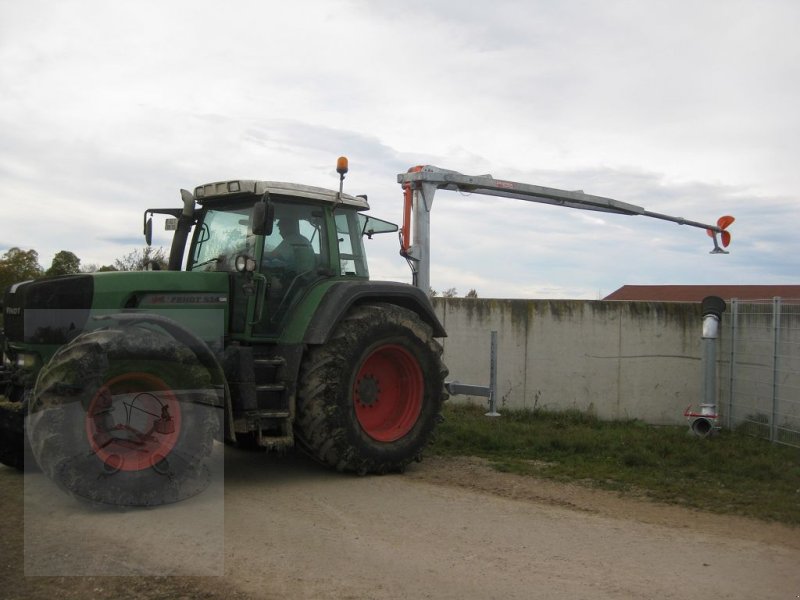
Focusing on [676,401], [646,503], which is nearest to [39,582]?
[646,503]

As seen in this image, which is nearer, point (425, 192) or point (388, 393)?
point (388, 393)

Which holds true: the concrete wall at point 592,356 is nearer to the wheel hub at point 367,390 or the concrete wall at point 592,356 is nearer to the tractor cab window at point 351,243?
the tractor cab window at point 351,243

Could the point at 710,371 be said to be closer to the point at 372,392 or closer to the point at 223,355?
the point at 372,392

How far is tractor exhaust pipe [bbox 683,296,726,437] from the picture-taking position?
924 cm

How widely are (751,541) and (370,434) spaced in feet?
11.0

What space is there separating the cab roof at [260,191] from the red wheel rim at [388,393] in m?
1.52

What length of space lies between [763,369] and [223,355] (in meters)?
6.56

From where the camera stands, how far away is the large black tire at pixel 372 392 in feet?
22.2

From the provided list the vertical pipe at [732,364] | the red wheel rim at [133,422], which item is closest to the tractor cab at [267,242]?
the red wheel rim at [133,422]

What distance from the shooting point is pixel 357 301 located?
738cm

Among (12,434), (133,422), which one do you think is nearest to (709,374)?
(133,422)

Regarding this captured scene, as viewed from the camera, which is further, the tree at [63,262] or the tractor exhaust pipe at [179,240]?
the tree at [63,262]

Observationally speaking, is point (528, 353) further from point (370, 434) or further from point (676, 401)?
point (370, 434)

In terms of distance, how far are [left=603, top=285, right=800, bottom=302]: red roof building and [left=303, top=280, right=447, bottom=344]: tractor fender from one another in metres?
14.1
